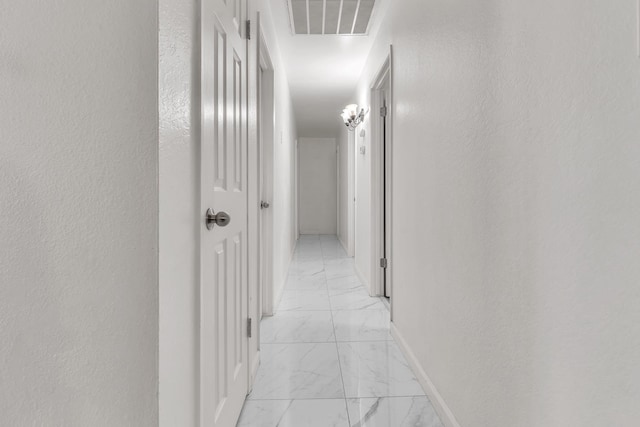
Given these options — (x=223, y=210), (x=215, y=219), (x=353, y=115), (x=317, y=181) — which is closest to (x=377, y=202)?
(x=353, y=115)

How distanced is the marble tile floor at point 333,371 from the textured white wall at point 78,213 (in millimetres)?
944

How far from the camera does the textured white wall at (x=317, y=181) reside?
883 centimetres

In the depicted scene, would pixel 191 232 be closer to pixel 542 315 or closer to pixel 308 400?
pixel 542 315

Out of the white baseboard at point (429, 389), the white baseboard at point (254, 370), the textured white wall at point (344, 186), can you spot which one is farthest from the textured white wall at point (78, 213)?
the textured white wall at point (344, 186)

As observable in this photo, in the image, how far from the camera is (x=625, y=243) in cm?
77

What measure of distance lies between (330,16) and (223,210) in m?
2.14

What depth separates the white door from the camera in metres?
1.19

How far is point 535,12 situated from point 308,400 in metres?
1.73

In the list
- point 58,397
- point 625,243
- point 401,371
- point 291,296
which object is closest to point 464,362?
point 401,371

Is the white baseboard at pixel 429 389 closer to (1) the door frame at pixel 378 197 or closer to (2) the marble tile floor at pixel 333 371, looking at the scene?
(2) the marble tile floor at pixel 333 371

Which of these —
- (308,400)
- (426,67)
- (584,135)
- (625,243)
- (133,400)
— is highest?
(426,67)

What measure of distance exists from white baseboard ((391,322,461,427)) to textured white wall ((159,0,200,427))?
1035 mm

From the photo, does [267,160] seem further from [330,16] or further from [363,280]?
[363,280]

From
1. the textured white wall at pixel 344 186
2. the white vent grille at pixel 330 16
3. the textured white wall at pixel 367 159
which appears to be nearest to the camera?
the white vent grille at pixel 330 16
